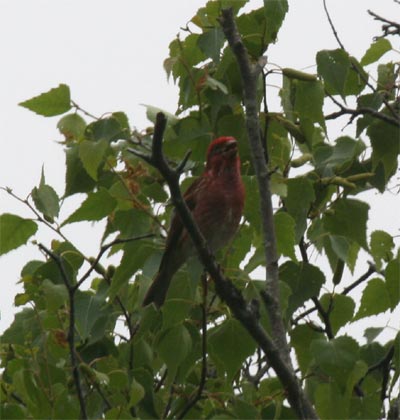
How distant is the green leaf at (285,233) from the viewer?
19.8 ft

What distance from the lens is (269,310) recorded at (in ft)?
19.2

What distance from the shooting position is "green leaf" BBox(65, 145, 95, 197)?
6.20 m

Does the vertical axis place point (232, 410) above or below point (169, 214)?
below

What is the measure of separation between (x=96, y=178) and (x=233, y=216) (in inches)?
100

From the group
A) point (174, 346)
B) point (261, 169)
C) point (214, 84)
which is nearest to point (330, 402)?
point (174, 346)

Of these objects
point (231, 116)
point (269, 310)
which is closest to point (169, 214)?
point (231, 116)

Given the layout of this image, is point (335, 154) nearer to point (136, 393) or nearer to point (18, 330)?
point (136, 393)

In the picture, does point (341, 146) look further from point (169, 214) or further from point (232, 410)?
point (232, 410)

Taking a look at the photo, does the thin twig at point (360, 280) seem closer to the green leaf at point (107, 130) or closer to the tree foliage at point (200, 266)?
the tree foliage at point (200, 266)

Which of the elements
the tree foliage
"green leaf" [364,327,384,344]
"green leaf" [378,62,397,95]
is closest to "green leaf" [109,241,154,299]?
the tree foliage

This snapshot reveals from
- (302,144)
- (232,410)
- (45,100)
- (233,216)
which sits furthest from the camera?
(233,216)

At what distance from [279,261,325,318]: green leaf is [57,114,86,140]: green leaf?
1.37 metres

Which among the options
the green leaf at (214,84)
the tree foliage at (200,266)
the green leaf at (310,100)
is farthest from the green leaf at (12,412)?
the green leaf at (310,100)

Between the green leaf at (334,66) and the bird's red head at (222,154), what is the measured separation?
0.65 m
